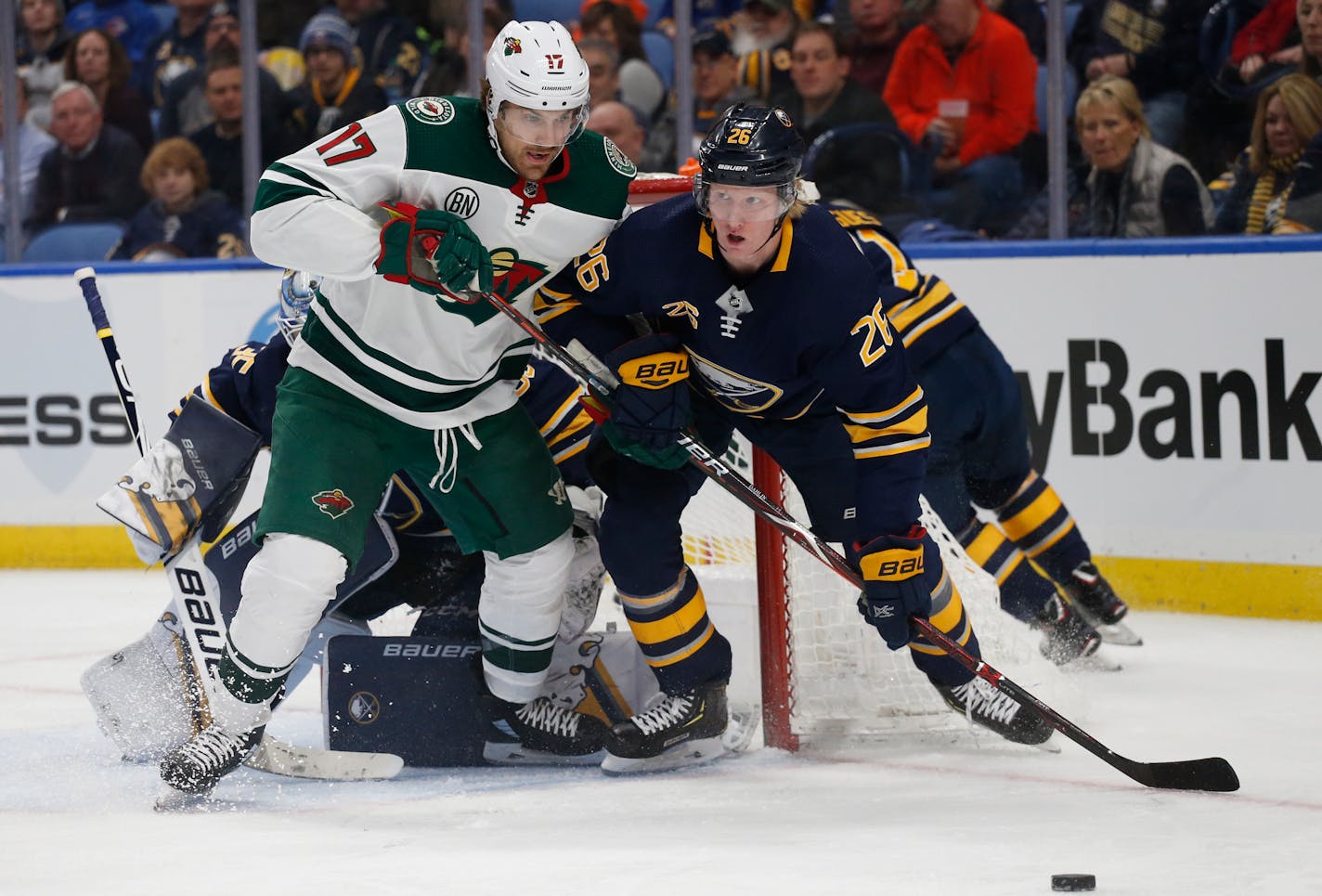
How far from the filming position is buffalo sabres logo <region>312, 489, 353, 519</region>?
105 inches

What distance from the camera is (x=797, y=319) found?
2.64 meters

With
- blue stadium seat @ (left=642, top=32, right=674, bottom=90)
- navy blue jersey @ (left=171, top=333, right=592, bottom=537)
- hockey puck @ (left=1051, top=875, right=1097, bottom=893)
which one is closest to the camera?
hockey puck @ (left=1051, top=875, right=1097, bottom=893)

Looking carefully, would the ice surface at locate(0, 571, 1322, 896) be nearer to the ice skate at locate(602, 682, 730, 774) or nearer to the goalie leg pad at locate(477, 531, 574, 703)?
the ice skate at locate(602, 682, 730, 774)

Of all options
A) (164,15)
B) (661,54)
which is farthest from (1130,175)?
(164,15)

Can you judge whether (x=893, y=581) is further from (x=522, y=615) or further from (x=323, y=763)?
(x=323, y=763)

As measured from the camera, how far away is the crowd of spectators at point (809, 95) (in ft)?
13.9

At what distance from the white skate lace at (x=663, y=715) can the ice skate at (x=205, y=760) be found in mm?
607

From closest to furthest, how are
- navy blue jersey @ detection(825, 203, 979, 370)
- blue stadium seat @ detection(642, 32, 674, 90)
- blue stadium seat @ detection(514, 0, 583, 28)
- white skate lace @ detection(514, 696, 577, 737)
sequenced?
white skate lace @ detection(514, 696, 577, 737)
navy blue jersey @ detection(825, 203, 979, 370)
blue stadium seat @ detection(642, 32, 674, 90)
blue stadium seat @ detection(514, 0, 583, 28)

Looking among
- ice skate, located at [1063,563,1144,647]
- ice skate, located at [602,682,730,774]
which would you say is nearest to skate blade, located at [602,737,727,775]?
ice skate, located at [602,682,730,774]

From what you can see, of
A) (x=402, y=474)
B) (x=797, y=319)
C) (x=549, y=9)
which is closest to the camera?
(x=797, y=319)

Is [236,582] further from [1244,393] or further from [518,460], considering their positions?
[1244,393]

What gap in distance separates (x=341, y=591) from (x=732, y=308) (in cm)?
87

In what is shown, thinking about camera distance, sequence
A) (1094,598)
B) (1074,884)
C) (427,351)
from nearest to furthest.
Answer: (1074,884)
(427,351)
(1094,598)

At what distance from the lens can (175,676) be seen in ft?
9.83
